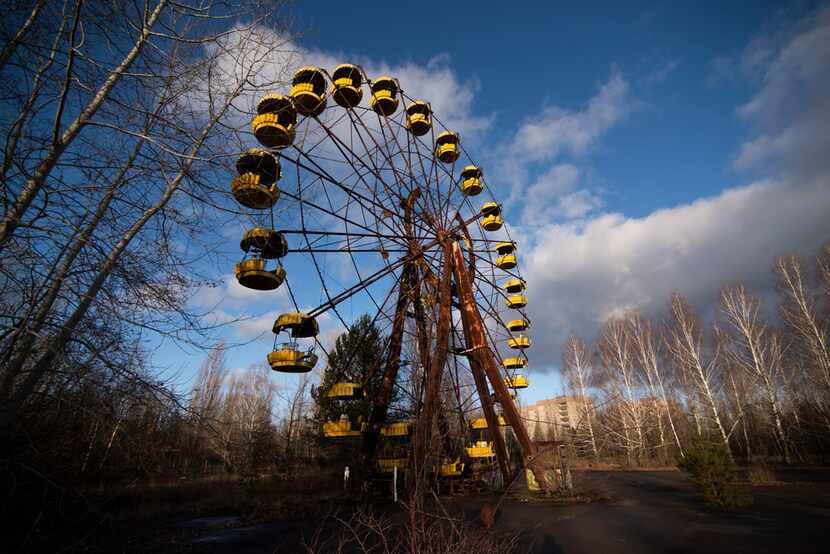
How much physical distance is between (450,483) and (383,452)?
4757 mm

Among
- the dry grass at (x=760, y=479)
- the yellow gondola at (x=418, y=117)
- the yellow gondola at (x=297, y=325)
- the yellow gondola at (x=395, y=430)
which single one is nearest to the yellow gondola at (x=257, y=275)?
the yellow gondola at (x=297, y=325)

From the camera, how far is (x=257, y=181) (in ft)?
27.2

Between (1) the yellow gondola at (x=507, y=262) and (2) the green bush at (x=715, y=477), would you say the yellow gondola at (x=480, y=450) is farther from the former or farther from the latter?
(1) the yellow gondola at (x=507, y=262)

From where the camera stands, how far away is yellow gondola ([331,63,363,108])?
12.2m

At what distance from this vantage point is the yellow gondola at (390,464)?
13227 millimetres

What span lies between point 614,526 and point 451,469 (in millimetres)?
5582

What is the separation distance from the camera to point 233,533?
31.9ft

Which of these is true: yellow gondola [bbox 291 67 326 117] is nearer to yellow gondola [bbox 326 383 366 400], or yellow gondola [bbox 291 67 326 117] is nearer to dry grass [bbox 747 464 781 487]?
yellow gondola [bbox 326 383 366 400]

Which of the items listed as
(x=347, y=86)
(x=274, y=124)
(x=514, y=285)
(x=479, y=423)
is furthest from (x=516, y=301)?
(x=274, y=124)

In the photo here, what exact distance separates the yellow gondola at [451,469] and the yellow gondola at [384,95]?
11756 millimetres

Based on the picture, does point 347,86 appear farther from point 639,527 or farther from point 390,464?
point 639,527

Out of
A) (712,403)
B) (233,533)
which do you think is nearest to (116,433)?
(233,533)

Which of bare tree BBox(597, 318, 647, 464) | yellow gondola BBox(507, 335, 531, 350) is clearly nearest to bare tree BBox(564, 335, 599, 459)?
bare tree BBox(597, 318, 647, 464)

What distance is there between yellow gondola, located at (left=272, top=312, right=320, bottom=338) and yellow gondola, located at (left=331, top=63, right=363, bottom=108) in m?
6.74
